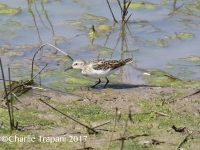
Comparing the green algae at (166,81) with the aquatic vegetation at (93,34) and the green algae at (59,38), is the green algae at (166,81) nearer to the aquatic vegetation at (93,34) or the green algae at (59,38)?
the aquatic vegetation at (93,34)

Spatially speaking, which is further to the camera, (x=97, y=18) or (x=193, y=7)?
(x=193, y=7)

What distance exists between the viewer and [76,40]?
12281 mm

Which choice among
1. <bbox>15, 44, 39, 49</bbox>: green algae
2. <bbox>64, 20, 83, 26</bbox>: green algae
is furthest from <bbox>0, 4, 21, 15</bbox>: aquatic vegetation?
<bbox>15, 44, 39, 49</bbox>: green algae

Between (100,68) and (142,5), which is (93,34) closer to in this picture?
(142,5)

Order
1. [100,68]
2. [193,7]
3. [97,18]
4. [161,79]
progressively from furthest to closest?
[193,7] < [97,18] < [161,79] < [100,68]

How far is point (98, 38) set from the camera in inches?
490

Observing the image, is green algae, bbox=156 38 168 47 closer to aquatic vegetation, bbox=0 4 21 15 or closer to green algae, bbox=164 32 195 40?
green algae, bbox=164 32 195 40

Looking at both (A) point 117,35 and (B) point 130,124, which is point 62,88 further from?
(A) point 117,35

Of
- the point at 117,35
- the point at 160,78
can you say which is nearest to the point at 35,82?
the point at 160,78

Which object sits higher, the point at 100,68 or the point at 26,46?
the point at 100,68

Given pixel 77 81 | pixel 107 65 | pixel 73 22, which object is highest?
pixel 107 65

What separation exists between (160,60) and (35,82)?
2.80 m

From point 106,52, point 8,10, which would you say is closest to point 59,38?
point 106,52

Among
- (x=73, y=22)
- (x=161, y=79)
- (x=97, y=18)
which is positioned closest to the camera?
(x=161, y=79)
